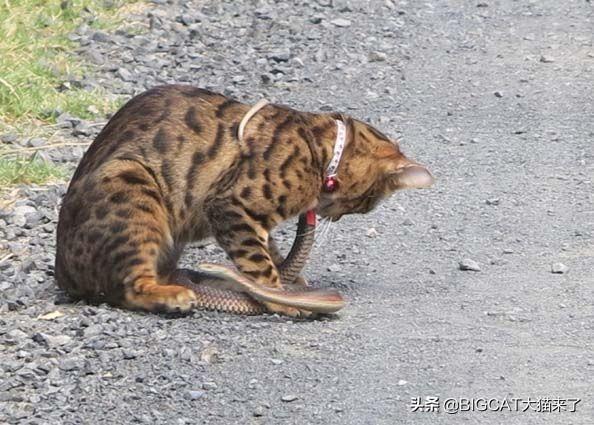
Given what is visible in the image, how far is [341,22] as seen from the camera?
36.3ft

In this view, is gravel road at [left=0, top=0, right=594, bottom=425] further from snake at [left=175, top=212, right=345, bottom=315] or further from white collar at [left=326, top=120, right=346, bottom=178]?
white collar at [left=326, top=120, right=346, bottom=178]

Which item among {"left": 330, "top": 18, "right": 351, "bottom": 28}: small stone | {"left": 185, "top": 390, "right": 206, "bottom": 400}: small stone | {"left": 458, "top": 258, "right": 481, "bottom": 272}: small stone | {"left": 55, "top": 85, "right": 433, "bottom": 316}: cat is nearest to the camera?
{"left": 185, "top": 390, "right": 206, "bottom": 400}: small stone

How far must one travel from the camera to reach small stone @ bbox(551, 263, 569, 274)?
6750 mm

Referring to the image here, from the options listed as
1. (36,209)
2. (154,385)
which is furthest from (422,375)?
(36,209)

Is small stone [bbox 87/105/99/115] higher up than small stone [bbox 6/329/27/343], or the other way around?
small stone [bbox 6/329/27/343]

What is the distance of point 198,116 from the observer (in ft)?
22.5

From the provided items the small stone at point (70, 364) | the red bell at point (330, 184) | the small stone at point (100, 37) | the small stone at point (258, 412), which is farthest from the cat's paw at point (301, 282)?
the small stone at point (100, 37)

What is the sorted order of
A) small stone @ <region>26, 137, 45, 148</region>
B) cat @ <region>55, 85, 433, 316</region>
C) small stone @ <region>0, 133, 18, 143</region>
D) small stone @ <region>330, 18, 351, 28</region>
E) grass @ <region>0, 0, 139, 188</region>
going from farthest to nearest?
small stone @ <region>330, 18, 351, 28</region> < grass @ <region>0, 0, 139, 188</region> < small stone @ <region>0, 133, 18, 143</region> < small stone @ <region>26, 137, 45, 148</region> < cat @ <region>55, 85, 433, 316</region>

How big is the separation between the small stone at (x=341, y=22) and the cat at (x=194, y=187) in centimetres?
406

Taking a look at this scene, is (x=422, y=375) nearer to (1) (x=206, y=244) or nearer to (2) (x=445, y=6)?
(1) (x=206, y=244)

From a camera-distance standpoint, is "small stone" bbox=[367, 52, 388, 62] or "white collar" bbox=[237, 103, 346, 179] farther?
"small stone" bbox=[367, 52, 388, 62]

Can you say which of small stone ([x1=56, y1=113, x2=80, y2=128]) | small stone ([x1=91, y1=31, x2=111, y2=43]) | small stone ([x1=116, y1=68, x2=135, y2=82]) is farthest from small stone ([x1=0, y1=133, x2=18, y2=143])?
small stone ([x1=91, y1=31, x2=111, y2=43])

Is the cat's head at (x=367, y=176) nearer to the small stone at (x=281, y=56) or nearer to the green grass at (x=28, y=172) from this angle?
the green grass at (x=28, y=172)

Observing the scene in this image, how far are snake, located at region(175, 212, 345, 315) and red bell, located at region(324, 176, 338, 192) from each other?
0.15 meters
